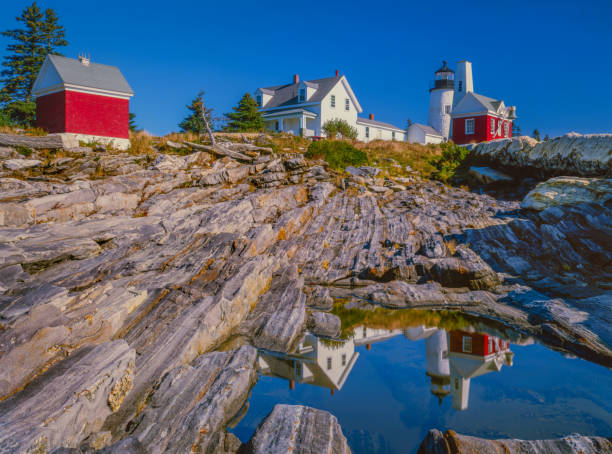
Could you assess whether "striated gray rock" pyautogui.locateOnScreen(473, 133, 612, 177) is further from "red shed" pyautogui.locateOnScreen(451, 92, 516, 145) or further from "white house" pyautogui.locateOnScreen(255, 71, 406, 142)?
"white house" pyautogui.locateOnScreen(255, 71, 406, 142)

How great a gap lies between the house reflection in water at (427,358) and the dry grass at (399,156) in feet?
63.8

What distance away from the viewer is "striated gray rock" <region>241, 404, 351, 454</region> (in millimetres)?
6402

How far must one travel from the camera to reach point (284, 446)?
6.41 metres

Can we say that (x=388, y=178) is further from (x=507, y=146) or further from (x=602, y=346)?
(x=602, y=346)

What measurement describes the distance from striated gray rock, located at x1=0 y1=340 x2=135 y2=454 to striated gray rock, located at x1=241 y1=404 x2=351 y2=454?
9.23 ft

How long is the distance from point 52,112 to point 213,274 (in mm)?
24040

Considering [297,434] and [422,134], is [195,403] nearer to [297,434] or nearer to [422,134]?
[297,434]

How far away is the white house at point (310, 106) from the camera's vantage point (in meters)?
46.9

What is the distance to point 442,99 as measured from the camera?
60.2m

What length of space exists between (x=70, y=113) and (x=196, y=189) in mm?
13561

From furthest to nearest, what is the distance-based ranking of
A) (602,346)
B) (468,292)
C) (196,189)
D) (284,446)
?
(196,189)
(468,292)
(602,346)
(284,446)

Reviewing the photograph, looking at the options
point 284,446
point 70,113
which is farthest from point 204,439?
point 70,113

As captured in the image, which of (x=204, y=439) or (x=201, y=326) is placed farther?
(x=201, y=326)

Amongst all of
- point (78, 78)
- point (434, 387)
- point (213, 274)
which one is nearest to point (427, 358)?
point (434, 387)
